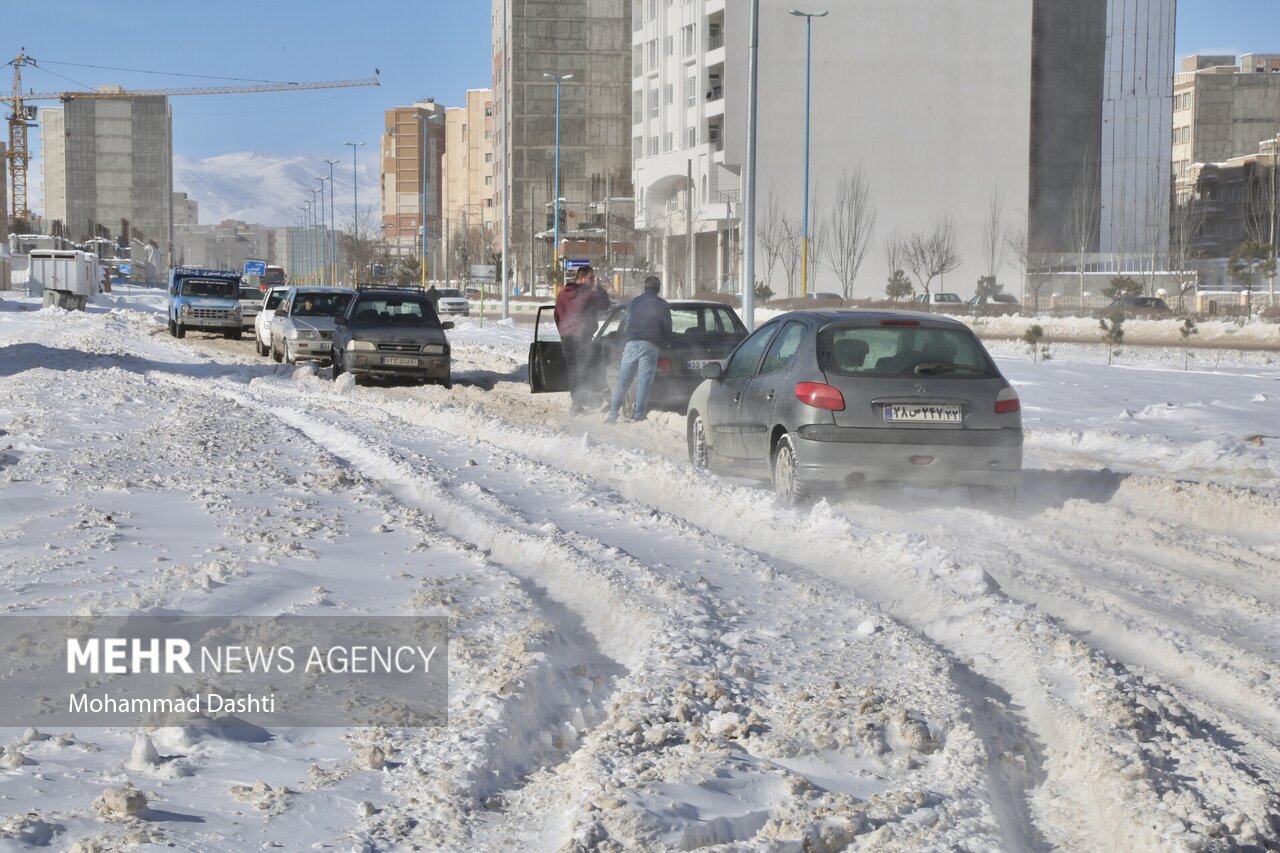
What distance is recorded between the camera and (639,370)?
1653cm

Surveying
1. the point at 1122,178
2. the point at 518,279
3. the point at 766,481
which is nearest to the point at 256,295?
the point at 766,481

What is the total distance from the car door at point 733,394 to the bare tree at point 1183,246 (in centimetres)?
4776

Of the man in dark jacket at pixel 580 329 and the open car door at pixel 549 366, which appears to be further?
the open car door at pixel 549 366

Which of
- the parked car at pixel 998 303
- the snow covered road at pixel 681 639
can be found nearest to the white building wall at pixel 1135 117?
the parked car at pixel 998 303

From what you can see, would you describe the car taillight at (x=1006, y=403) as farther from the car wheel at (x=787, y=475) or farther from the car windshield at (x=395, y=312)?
the car windshield at (x=395, y=312)

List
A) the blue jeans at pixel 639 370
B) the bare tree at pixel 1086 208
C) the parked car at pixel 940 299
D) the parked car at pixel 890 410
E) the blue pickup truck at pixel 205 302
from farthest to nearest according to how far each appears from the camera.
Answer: the bare tree at pixel 1086 208, the parked car at pixel 940 299, the blue pickup truck at pixel 205 302, the blue jeans at pixel 639 370, the parked car at pixel 890 410

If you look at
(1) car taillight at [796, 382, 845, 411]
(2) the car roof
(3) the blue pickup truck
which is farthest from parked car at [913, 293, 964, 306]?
(1) car taillight at [796, 382, 845, 411]

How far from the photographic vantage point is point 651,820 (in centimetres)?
445

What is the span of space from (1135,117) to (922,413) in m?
81.1

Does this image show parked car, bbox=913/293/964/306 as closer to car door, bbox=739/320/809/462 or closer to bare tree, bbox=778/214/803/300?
bare tree, bbox=778/214/803/300

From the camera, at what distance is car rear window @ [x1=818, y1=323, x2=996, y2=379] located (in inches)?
414

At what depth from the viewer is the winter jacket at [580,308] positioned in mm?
18766

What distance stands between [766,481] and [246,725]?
7.38 m

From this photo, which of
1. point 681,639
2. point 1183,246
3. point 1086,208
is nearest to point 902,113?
point 1086,208
